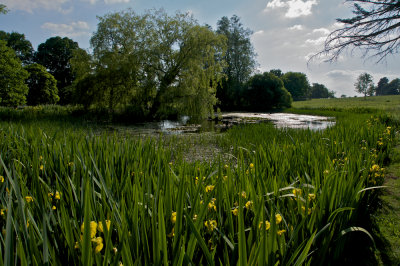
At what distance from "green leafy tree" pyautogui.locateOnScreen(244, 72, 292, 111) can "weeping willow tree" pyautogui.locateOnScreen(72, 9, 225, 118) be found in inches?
546

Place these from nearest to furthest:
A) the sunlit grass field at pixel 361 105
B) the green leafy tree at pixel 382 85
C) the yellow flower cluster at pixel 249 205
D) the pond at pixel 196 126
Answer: the yellow flower cluster at pixel 249 205 < the pond at pixel 196 126 < the sunlit grass field at pixel 361 105 < the green leafy tree at pixel 382 85

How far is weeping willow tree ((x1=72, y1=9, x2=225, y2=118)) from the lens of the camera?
1347 cm

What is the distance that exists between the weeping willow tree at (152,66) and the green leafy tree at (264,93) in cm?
1388

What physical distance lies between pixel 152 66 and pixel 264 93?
1700 cm

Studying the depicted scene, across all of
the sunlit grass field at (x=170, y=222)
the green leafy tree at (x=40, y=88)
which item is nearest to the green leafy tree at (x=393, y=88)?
the green leafy tree at (x=40, y=88)

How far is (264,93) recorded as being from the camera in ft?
90.3

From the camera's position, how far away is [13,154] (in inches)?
99.4

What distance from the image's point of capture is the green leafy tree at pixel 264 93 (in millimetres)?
27641

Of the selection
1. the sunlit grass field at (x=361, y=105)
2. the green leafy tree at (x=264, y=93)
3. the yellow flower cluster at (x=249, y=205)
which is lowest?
the yellow flower cluster at (x=249, y=205)

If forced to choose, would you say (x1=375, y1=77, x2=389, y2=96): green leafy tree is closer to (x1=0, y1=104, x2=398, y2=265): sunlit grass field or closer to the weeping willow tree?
the weeping willow tree

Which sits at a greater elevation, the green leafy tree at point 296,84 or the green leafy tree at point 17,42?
the green leafy tree at point 17,42

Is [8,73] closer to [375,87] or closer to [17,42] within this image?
[17,42]

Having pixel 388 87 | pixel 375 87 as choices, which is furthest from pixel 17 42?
pixel 388 87

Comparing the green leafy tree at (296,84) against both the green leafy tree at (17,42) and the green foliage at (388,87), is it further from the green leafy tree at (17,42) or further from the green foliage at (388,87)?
the green leafy tree at (17,42)
